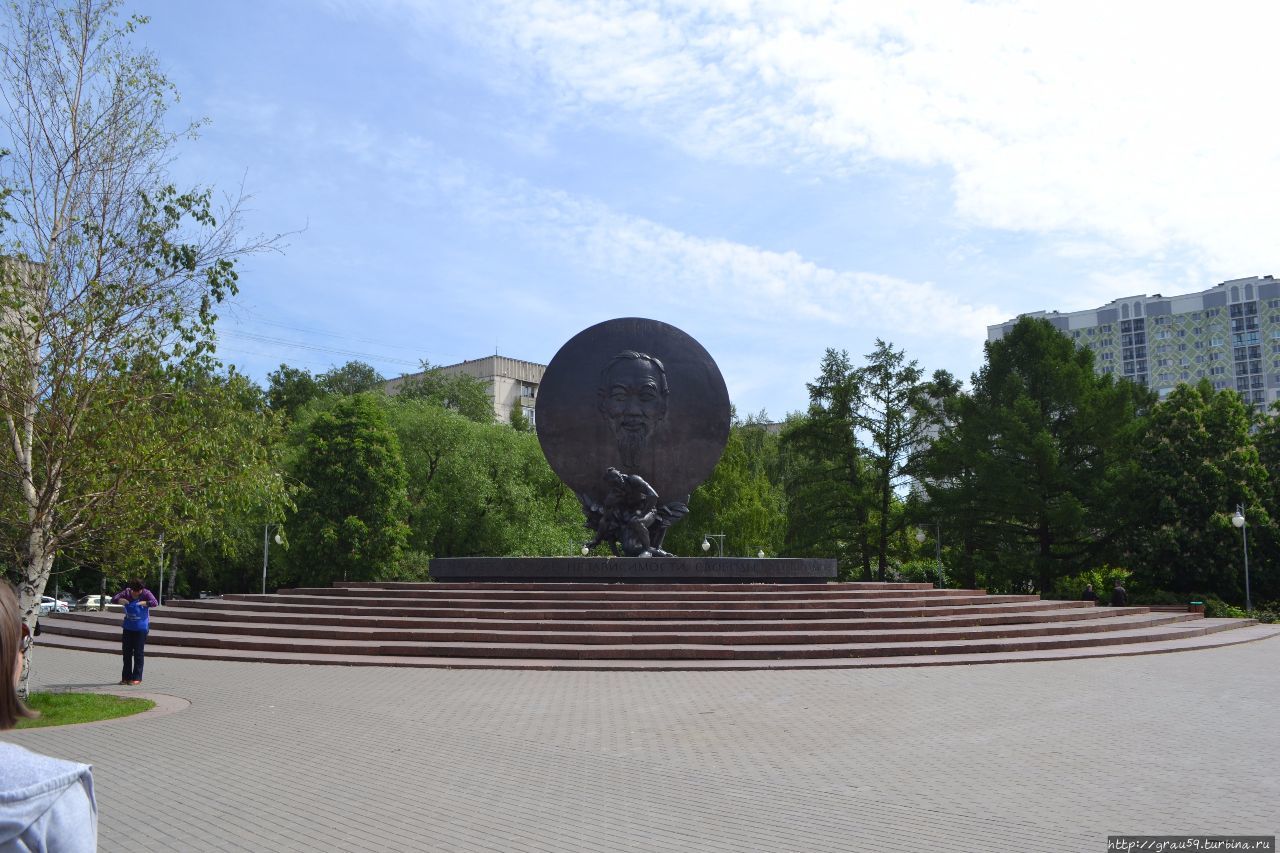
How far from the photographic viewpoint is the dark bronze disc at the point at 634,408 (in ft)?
77.9

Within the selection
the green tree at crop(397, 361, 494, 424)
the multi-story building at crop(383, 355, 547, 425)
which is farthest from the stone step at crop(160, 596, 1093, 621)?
the multi-story building at crop(383, 355, 547, 425)

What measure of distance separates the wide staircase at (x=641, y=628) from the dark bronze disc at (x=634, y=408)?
4985mm

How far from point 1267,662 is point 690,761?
40.7 ft

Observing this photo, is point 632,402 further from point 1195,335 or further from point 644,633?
point 1195,335

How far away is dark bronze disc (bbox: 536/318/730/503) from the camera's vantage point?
77.9 ft

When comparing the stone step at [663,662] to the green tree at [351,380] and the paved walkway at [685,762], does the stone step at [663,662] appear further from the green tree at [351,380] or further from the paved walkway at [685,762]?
the green tree at [351,380]


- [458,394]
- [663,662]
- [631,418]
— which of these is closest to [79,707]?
[663,662]

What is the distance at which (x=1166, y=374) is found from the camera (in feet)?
287

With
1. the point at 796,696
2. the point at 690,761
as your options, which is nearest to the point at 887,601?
the point at 796,696

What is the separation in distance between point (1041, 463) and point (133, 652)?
30116 mm

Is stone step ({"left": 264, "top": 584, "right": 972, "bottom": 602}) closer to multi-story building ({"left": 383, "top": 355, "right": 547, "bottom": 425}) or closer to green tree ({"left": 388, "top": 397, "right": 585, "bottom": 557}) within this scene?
green tree ({"left": 388, "top": 397, "right": 585, "bottom": 557})

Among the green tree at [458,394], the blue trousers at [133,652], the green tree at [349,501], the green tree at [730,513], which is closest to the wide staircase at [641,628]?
the blue trousers at [133,652]

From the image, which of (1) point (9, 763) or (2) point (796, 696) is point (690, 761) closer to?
(2) point (796, 696)

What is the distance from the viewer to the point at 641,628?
16594mm
